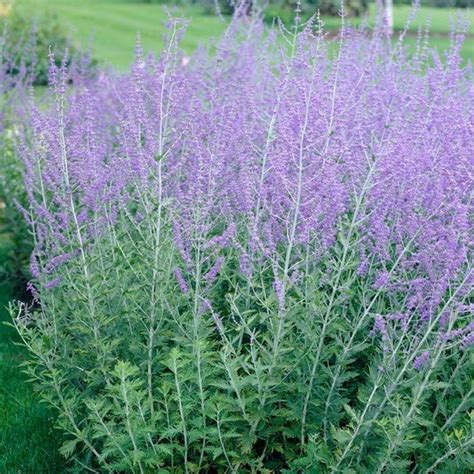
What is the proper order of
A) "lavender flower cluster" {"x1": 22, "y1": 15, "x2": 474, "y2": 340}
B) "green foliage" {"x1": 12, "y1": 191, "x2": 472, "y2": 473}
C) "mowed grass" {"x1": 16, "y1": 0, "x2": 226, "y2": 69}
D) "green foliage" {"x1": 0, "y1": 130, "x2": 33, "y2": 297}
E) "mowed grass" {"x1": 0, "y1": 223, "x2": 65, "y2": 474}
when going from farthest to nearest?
"mowed grass" {"x1": 16, "y1": 0, "x2": 226, "y2": 69}, "green foliage" {"x1": 0, "y1": 130, "x2": 33, "y2": 297}, "mowed grass" {"x1": 0, "y1": 223, "x2": 65, "y2": 474}, "lavender flower cluster" {"x1": 22, "y1": 15, "x2": 474, "y2": 340}, "green foliage" {"x1": 12, "y1": 191, "x2": 472, "y2": 473}

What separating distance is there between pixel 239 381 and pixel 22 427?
6.05ft

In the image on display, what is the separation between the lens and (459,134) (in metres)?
4.23

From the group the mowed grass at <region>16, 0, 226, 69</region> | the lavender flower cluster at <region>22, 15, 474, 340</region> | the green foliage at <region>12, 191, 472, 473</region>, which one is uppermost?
the lavender flower cluster at <region>22, 15, 474, 340</region>

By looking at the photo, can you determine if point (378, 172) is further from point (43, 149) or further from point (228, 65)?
point (228, 65)

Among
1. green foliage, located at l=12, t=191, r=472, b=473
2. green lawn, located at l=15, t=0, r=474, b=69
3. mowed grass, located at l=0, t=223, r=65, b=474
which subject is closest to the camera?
green foliage, located at l=12, t=191, r=472, b=473

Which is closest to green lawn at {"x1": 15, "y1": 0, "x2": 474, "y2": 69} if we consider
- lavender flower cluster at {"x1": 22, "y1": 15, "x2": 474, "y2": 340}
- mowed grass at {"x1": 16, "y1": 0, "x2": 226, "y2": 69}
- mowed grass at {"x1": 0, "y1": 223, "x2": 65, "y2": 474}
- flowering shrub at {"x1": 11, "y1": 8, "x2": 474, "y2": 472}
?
mowed grass at {"x1": 16, "y1": 0, "x2": 226, "y2": 69}

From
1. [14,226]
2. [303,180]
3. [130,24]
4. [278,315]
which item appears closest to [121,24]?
[130,24]

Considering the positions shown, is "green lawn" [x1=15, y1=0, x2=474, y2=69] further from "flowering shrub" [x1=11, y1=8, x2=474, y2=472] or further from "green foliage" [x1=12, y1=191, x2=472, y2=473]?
"green foliage" [x1=12, y1=191, x2=472, y2=473]

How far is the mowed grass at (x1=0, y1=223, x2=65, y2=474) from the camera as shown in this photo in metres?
4.30

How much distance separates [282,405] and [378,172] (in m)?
1.08

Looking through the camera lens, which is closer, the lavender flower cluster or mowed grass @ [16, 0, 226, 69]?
the lavender flower cluster

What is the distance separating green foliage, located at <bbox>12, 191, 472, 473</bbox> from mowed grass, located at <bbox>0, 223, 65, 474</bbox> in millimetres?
358

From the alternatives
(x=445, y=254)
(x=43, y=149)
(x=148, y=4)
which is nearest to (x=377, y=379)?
(x=445, y=254)

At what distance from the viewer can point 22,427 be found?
467 centimetres
